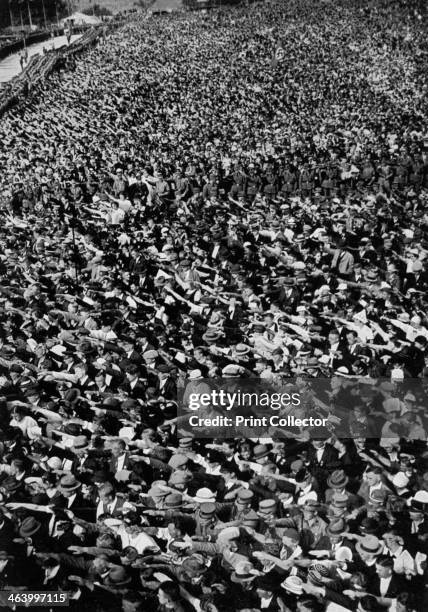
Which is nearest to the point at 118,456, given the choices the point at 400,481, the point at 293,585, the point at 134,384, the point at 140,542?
the point at 140,542

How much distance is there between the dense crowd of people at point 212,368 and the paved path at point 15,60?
32.6 m

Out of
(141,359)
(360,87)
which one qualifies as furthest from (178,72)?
(141,359)

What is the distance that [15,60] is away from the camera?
62.1m

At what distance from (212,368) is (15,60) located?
59.1m

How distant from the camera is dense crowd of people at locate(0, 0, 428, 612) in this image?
674 cm

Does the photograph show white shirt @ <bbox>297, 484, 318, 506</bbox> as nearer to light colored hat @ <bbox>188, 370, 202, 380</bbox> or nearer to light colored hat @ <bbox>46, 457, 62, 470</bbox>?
light colored hat @ <bbox>188, 370, 202, 380</bbox>

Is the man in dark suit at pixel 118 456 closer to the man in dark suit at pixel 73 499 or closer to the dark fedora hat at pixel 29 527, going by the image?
the man in dark suit at pixel 73 499

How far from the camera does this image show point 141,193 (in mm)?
21531

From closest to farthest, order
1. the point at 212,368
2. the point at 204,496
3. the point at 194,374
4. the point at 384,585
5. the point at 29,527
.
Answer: the point at 384,585 → the point at 29,527 → the point at 204,496 → the point at 194,374 → the point at 212,368

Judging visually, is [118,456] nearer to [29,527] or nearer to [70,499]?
[70,499]

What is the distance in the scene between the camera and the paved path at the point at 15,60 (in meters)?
56.0

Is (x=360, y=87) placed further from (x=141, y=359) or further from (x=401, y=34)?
(x=141, y=359)

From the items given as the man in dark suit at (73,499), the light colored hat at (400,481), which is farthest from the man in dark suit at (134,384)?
the light colored hat at (400,481)

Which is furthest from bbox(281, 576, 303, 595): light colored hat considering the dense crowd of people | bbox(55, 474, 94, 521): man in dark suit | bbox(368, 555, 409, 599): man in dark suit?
bbox(55, 474, 94, 521): man in dark suit
